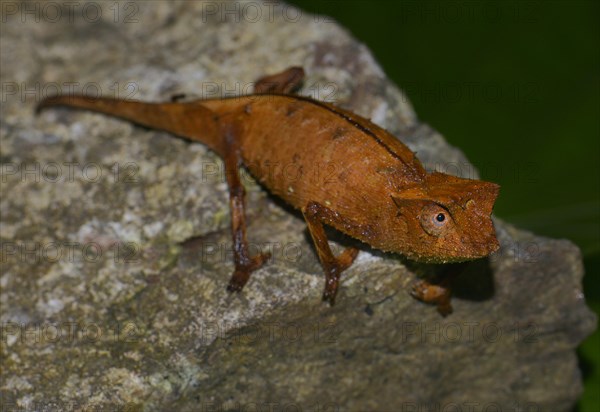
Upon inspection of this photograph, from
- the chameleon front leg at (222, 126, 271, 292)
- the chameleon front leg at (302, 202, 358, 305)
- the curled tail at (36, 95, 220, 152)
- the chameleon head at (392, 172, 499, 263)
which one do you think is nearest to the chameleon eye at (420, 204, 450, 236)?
the chameleon head at (392, 172, 499, 263)

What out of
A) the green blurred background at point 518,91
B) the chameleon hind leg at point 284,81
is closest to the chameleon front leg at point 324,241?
the chameleon hind leg at point 284,81

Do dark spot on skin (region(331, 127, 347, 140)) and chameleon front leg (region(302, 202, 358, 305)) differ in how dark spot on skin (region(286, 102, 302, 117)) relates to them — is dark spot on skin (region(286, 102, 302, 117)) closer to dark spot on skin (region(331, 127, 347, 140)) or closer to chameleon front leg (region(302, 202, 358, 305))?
dark spot on skin (region(331, 127, 347, 140))

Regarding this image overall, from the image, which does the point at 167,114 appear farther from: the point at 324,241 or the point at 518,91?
the point at 518,91

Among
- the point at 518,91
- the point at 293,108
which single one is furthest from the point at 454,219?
the point at 518,91

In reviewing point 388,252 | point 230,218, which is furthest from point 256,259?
point 388,252

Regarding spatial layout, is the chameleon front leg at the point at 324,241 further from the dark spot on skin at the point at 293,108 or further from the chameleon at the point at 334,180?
the dark spot on skin at the point at 293,108

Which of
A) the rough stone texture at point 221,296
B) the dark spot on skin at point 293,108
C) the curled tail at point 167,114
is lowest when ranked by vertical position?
the rough stone texture at point 221,296
